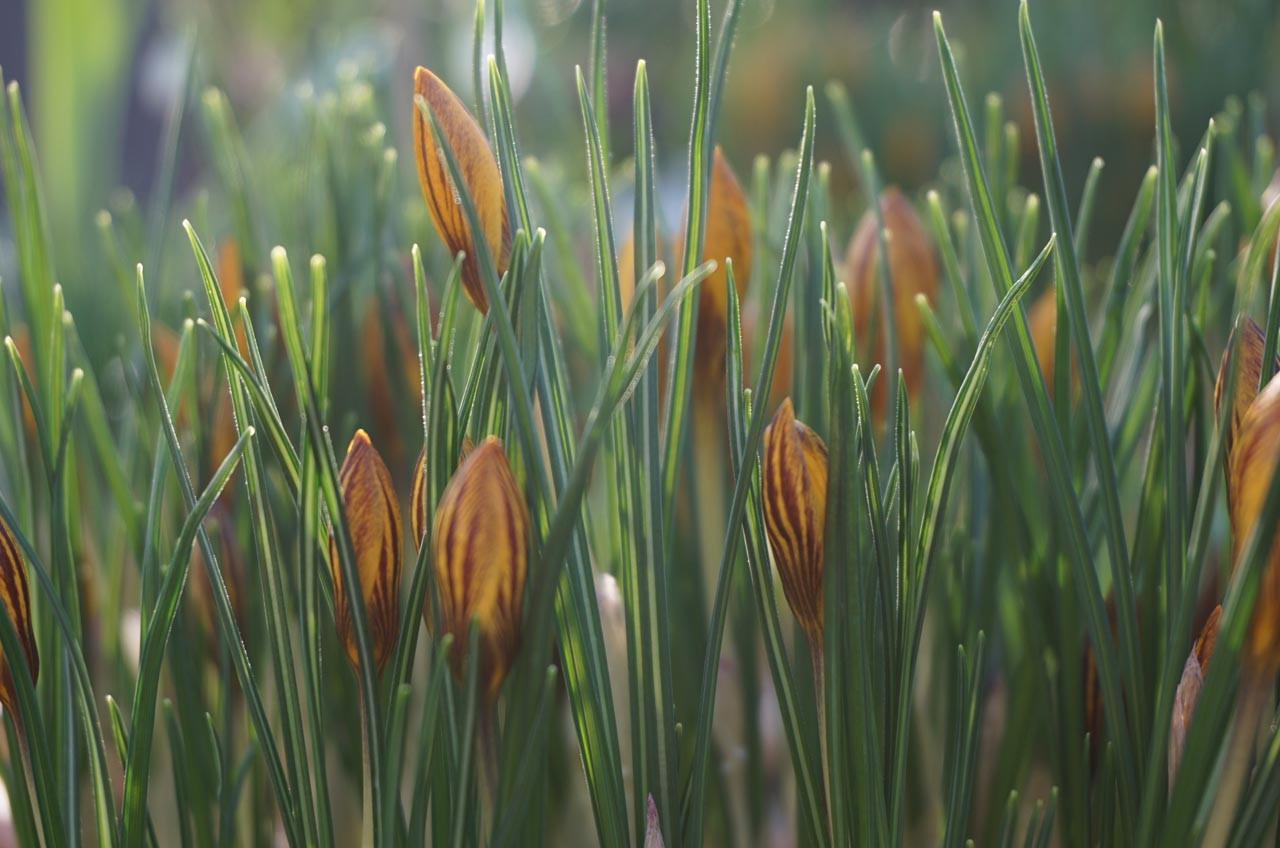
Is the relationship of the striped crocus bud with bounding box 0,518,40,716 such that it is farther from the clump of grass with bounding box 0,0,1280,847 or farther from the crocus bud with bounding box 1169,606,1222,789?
the crocus bud with bounding box 1169,606,1222,789

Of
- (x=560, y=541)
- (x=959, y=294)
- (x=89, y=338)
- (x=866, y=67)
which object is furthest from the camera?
(x=866, y=67)

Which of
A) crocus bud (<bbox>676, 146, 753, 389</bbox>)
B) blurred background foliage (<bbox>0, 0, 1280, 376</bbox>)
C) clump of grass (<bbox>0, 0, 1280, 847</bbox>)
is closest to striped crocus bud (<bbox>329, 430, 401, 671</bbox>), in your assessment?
clump of grass (<bbox>0, 0, 1280, 847</bbox>)

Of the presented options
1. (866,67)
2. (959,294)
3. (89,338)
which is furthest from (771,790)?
(866,67)

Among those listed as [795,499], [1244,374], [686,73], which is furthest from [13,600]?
[686,73]

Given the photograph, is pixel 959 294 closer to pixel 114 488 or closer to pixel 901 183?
pixel 114 488

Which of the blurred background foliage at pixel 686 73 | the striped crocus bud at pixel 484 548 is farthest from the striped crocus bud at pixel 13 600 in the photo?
the blurred background foliage at pixel 686 73

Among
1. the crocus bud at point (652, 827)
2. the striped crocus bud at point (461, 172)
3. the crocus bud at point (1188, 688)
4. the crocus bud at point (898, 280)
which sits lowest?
the crocus bud at point (652, 827)

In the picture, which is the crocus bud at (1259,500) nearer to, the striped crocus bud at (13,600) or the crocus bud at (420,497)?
the crocus bud at (420,497)
